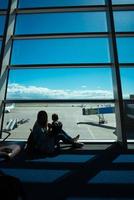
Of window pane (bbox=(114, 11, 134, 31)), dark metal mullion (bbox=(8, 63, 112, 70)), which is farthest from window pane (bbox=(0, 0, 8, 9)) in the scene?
window pane (bbox=(114, 11, 134, 31))

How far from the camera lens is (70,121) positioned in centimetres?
655

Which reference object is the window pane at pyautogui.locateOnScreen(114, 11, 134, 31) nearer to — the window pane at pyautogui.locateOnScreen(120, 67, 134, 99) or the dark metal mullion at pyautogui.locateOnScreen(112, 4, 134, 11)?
the dark metal mullion at pyautogui.locateOnScreen(112, 4, 134, 11)

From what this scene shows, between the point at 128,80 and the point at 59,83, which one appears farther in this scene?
the point at 59,83

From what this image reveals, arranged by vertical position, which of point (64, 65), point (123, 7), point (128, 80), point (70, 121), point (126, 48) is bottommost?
point (70, 121)

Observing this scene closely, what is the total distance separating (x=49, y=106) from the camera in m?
6.36

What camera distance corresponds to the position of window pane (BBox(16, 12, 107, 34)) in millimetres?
7074

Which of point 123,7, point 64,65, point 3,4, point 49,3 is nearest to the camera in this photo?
point 64,65

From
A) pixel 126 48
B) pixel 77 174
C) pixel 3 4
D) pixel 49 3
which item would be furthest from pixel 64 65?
pixel 77 174

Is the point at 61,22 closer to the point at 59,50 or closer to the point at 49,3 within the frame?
the point at 49,3

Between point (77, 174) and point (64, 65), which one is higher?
point (64, 65)

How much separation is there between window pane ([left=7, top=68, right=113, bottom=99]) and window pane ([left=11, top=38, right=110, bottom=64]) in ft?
1.04

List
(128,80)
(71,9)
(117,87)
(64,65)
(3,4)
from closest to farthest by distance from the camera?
(117,87), (64,65), (128,80), (71,9), (3,4)

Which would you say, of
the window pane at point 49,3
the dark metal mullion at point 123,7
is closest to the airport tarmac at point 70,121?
the dark metal mullion at point 123,7

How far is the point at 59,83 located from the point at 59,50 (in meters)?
0.94
